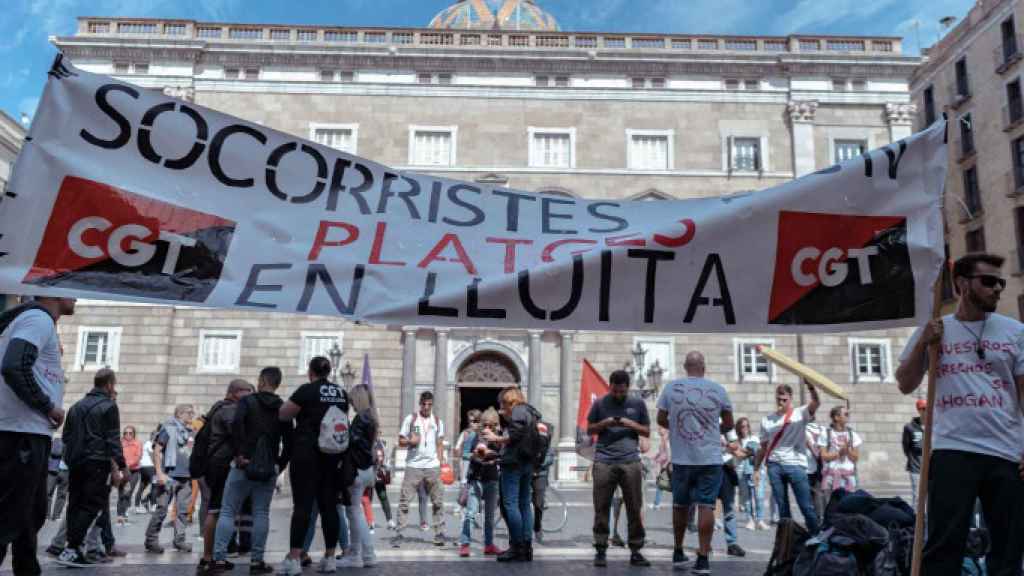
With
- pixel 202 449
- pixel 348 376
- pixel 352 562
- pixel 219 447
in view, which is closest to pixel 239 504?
pixel 219 447

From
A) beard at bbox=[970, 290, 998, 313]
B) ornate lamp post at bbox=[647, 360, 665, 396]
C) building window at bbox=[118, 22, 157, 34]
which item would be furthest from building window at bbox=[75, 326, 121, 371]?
beard at bbox=[970, 290, 998, 313]

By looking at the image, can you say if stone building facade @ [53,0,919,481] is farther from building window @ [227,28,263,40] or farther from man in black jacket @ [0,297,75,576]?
man in black jacket @ [0,297,75,576]

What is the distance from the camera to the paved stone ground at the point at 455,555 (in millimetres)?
7551

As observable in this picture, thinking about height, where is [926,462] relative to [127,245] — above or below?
below

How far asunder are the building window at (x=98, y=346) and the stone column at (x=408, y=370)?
9.67 meters

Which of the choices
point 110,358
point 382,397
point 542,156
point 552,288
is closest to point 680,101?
point 542,156

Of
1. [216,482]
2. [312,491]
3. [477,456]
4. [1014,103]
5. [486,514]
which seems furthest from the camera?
[1014,103]

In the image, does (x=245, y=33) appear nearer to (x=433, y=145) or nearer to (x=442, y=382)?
(x=433, y=145)

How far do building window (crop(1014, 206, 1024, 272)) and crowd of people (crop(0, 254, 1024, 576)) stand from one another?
24.6 metres

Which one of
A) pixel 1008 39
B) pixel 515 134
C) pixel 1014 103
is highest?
pixel 1008 39

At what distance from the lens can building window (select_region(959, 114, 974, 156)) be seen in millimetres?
35875

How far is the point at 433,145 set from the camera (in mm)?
28922

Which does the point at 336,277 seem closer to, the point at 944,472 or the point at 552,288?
the point at 552,288

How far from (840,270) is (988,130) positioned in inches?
1401
